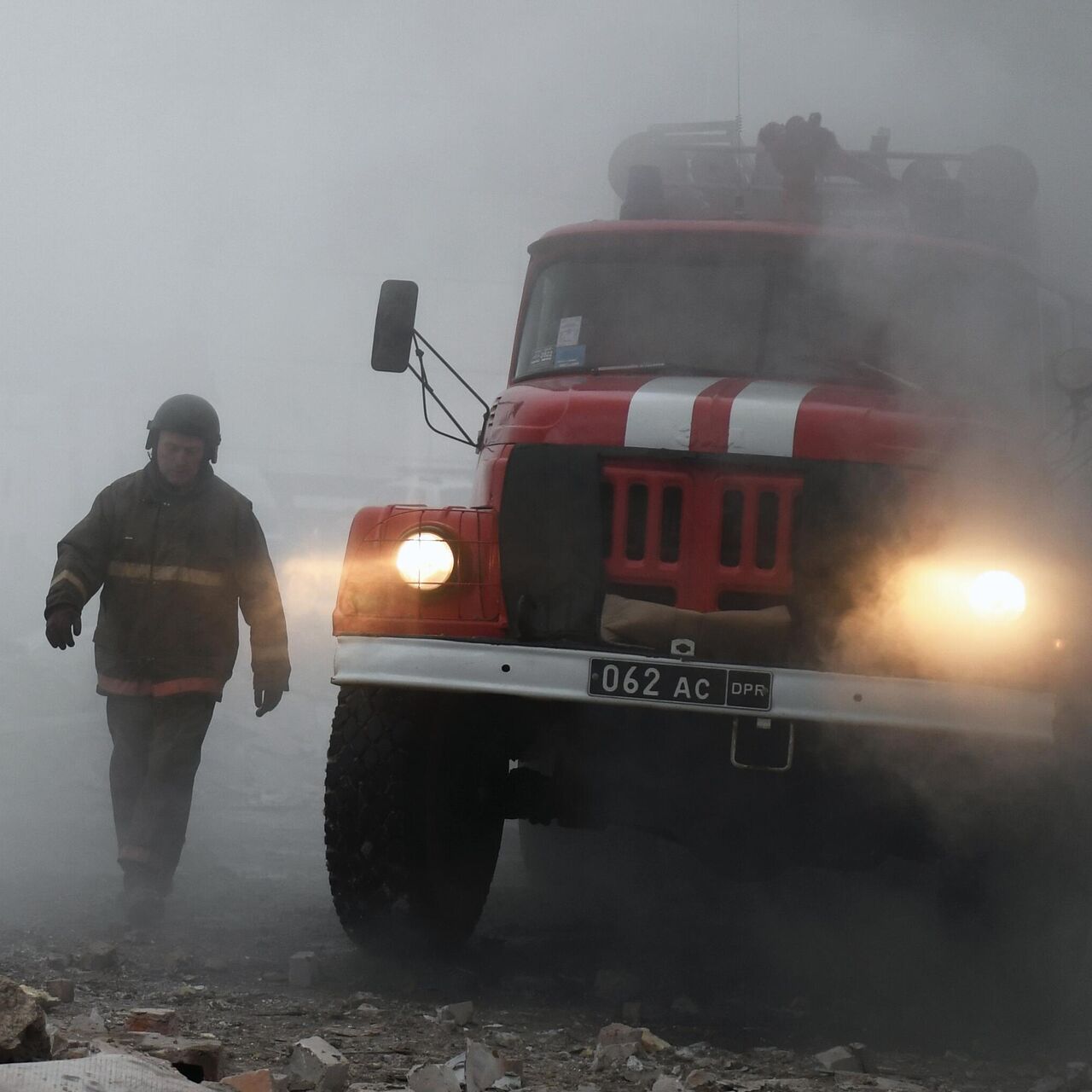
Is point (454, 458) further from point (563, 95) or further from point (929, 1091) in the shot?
point (929, 1091)

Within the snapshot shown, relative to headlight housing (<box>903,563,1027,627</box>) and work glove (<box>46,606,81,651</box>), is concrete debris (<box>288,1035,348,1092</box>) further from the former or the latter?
work glove (<box>46,606,81,651</box>)

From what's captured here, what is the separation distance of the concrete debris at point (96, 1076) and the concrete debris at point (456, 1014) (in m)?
1.19

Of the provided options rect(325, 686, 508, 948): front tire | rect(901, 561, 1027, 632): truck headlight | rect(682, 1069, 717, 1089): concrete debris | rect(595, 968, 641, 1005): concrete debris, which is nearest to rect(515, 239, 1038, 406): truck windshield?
rect(901, 561, 1027, 632): truck headlight

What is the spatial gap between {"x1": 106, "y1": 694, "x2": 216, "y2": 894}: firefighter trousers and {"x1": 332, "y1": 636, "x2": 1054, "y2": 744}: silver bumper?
65.4 inches

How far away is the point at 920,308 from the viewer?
17.6 feet

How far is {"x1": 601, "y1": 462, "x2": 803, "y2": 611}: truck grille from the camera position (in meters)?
4.25

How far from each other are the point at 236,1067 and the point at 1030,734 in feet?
6.46

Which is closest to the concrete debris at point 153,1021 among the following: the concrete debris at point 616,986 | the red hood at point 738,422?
the concrete debris at point 616,986

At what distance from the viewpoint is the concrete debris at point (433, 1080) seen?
10.5 feet

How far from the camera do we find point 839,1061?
370 cm

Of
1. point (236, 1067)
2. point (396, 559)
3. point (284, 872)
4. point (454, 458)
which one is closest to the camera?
point (236, 1067)

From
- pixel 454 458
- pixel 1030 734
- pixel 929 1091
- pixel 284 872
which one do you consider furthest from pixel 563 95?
pixel 454 458

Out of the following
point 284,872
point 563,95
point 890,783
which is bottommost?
point 284,872

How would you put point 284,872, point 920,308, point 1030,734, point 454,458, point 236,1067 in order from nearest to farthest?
point 236,1067, point 1030,734, point 920,308, point 284,872, point 454,458
